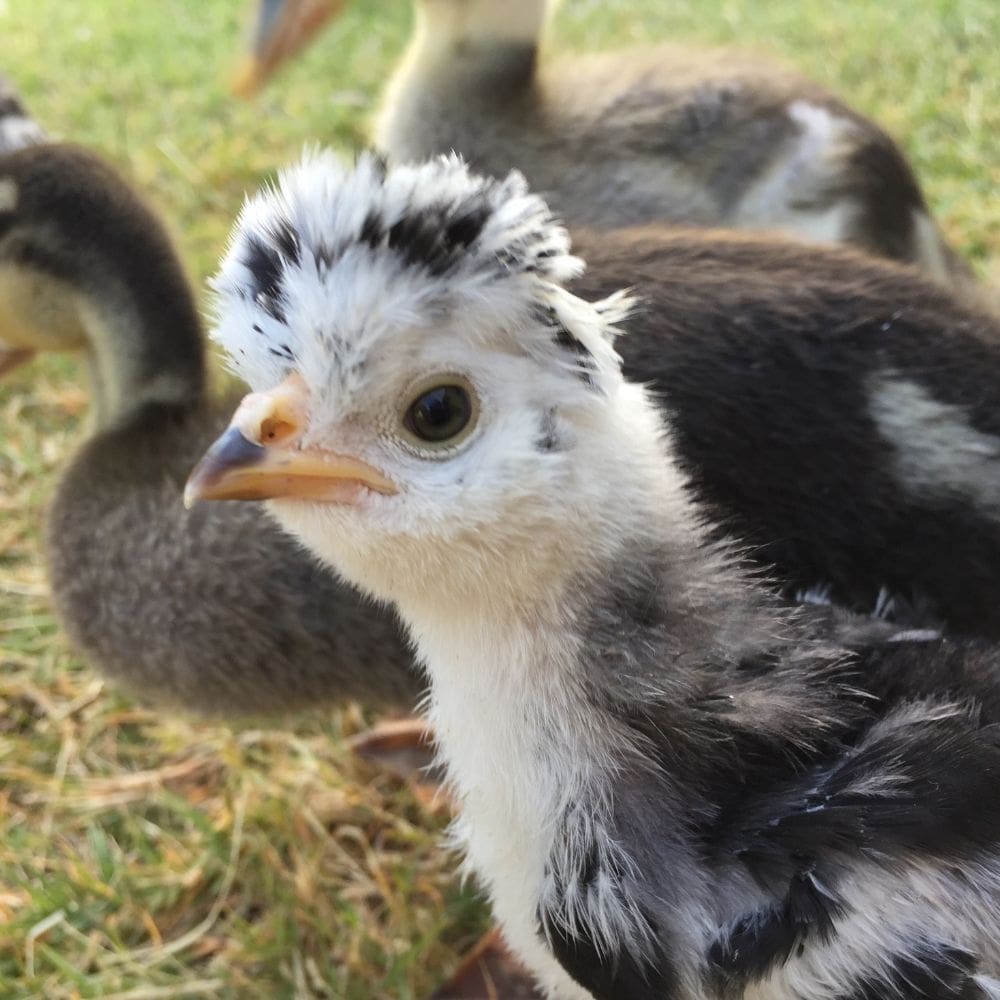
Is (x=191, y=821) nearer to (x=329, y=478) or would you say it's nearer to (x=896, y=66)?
(x=329, y=478)

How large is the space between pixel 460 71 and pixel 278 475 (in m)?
2.22

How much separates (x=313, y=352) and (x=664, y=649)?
18.4 inches

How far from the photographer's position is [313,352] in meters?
1.01

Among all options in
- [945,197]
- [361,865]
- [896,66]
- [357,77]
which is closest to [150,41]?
[357,77]

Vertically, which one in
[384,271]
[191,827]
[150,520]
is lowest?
[191,827]

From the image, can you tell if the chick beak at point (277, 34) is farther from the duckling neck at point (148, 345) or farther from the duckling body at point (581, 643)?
the duckling body at point (581, 643)

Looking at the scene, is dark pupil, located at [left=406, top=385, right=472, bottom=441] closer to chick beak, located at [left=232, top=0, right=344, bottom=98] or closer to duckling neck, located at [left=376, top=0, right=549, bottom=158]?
duckling neck, located at [left=376, top=0, right=549, bottom=158]

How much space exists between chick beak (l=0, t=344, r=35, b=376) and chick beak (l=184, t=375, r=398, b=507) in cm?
162

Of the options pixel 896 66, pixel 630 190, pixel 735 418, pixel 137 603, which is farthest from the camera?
pixel 896 66

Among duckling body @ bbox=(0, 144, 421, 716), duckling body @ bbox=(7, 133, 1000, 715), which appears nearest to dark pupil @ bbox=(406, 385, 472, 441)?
duckling body @ bbox=(7, 133, 1000, 715)

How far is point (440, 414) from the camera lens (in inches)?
40.5

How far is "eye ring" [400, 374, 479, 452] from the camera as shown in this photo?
1025 millimetres

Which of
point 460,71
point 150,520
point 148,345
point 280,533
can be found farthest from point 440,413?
point 460,71

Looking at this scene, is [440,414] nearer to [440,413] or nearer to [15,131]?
[440,413]
